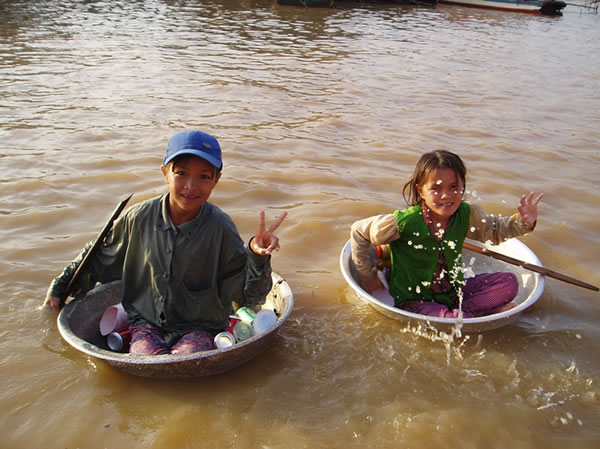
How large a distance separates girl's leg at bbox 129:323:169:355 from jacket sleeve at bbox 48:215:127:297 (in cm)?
34

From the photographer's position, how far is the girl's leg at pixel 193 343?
8.50 ft

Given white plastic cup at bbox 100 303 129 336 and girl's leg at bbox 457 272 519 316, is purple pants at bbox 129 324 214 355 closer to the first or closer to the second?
white plastic cup at bbox 100 303 129 336

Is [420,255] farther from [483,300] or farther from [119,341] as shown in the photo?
[119,341]

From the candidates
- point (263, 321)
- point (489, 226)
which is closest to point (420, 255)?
point (489, 226)

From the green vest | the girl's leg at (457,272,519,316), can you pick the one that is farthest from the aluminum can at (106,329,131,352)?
the girl's leg at (457,272,519,316)

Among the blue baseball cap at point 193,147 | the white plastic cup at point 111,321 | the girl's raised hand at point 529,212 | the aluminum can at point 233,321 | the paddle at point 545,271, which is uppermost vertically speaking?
the blue baseball cap at point 193,147

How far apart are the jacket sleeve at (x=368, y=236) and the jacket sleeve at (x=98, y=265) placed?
1341 millimetres

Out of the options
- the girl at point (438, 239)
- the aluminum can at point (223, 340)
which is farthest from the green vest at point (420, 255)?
the aluminum can at point (223, 340)

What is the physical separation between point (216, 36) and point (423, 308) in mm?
11299

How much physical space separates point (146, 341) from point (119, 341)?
270mm

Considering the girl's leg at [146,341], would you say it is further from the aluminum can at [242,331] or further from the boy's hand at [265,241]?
the boy's hand at [265,241]

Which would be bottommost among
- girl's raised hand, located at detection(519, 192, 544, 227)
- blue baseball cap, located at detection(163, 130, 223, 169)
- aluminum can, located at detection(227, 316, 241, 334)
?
aluminum can, located at detection(227, 316, 241, 334)

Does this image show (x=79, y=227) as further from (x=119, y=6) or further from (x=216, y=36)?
(x=119, y=6)

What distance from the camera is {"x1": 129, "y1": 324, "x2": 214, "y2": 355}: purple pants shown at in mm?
2586
